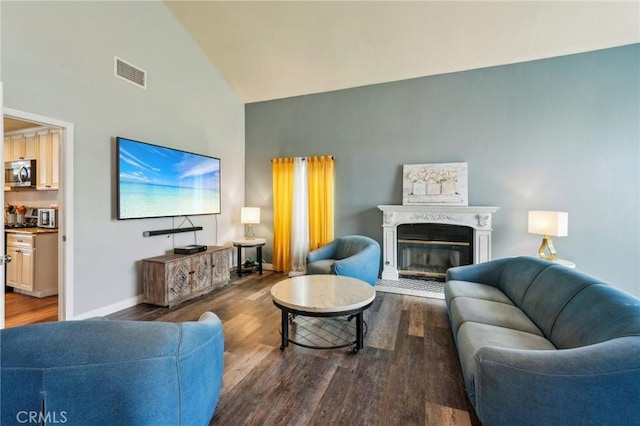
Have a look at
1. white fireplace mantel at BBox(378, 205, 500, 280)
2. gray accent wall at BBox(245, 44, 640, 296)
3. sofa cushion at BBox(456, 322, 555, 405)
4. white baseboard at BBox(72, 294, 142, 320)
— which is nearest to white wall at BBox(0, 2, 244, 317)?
white baseboard at BBox(72, 294, 142, 320)

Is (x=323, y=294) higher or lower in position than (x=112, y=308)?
higher

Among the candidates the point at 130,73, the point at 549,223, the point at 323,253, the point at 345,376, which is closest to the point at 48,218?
the point at 130,73

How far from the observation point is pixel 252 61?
4457 millimetres

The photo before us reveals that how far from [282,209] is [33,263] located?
3.49 m

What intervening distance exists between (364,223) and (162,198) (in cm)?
307

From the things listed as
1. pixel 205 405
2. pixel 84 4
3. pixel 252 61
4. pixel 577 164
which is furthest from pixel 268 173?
pixel 577 164

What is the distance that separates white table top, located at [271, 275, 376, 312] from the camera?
7.45ft

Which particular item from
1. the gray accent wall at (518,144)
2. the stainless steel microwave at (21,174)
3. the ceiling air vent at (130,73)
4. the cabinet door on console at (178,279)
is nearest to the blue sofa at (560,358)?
the gray accent wall at (518,144)

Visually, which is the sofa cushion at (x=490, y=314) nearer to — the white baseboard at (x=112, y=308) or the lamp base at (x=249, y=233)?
the white baseboard at (x=112, y=308)

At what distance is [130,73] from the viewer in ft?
11.0

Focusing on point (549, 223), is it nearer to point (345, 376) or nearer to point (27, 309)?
point (345, 376)

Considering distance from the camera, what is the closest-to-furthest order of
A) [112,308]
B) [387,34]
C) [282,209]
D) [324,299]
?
[324,299], [112,308], [387,34], [282,209]

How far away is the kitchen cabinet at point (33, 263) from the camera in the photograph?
11.8 feet

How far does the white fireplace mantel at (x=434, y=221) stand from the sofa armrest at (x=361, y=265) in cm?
65
